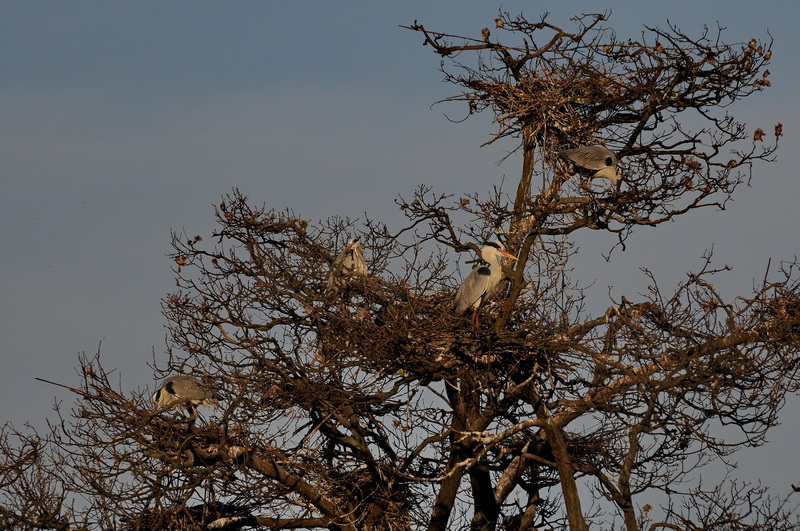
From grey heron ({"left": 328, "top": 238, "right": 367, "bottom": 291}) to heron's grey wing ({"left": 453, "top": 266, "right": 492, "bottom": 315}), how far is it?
47.9 inches

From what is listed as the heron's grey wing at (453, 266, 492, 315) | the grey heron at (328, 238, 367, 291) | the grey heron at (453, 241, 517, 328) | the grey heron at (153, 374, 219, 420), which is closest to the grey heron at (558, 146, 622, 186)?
the grey heron at (453, 241, 517, 328)

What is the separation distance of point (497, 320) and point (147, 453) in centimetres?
421

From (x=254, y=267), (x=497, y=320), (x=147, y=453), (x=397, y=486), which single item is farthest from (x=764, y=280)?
(x=147, y=453)

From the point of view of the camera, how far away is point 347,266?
14.1m

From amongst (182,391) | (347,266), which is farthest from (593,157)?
(182,391)

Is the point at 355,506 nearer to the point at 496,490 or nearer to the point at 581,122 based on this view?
the point at 496,490

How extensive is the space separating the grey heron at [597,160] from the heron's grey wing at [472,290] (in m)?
2.23

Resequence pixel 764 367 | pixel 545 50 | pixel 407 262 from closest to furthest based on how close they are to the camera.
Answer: pixel 764 367 < pixel 407 262 < pixel 545 50

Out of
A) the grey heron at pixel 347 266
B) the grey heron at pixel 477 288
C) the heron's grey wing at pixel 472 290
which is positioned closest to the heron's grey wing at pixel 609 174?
the grey heron at pixel 477 288

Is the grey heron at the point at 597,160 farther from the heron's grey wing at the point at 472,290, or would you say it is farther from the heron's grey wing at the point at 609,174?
the heron's grey wing at the point at 472,290

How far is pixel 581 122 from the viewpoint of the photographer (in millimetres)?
14391

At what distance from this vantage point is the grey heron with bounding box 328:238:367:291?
1300 cm

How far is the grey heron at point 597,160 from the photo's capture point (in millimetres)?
13898

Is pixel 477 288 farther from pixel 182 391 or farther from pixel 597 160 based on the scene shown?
pixel 182 391
